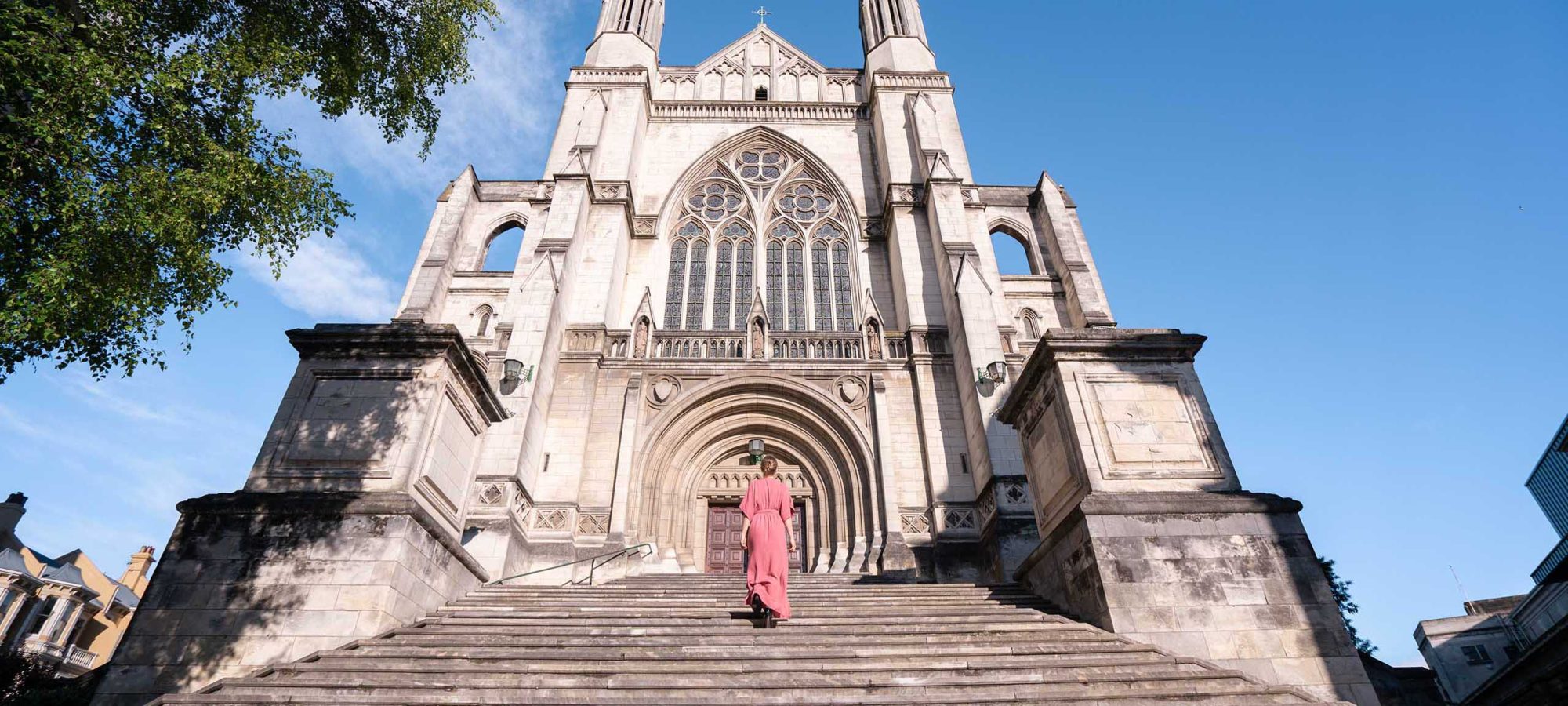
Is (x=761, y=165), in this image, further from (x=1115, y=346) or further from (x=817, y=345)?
(x=1115, y=346)

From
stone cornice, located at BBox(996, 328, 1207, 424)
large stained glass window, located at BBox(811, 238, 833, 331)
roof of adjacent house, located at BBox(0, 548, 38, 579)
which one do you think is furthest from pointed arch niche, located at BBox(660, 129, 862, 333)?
roof of adjacent house, located at BBox(0, 548, 38, 579)

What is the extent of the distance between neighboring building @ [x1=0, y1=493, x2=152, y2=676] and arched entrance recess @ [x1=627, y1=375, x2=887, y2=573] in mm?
21457

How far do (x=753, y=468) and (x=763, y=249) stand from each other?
242 inches

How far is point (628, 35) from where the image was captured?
21.0 meters

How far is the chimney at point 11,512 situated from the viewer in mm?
25984

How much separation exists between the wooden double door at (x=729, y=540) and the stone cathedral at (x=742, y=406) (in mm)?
99

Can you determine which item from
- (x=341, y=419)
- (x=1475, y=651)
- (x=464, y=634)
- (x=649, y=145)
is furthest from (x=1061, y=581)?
(x=1475, y=651)

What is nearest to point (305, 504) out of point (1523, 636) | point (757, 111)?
point (757, 111)

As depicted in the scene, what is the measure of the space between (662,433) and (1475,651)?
125 feet

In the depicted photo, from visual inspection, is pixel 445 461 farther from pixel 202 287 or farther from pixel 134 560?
pixel 134 560

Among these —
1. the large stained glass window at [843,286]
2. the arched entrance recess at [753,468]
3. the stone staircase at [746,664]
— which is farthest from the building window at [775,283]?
the stone staircase at [746,664]

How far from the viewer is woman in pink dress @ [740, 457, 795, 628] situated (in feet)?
19.5

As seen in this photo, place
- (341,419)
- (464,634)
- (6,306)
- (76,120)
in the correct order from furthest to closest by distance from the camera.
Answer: (341,419), (464,634), (76,120), (6,306)

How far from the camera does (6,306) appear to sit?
5.20m
